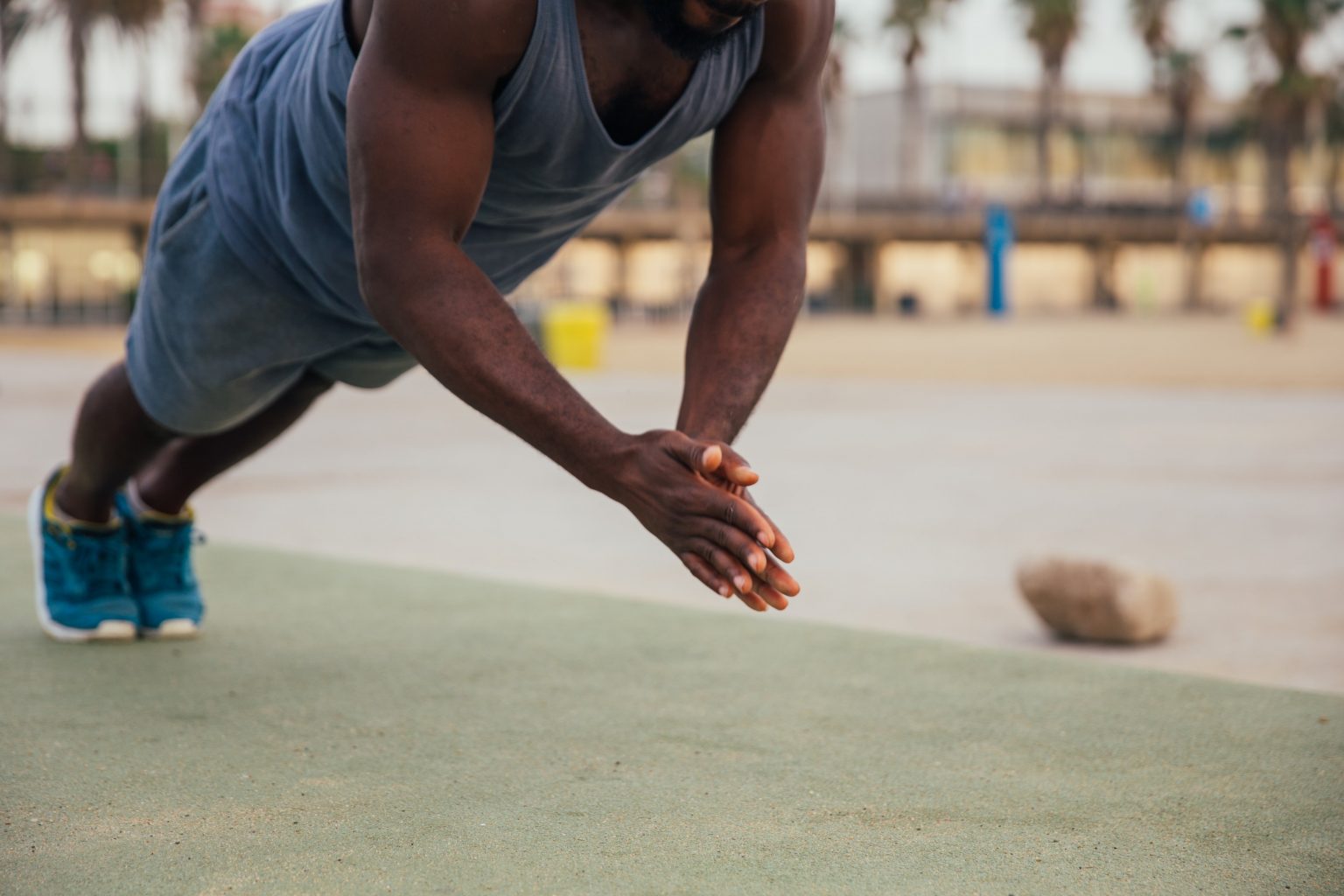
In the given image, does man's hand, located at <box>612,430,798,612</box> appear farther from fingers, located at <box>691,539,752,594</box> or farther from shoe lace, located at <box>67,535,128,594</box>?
shoe lace, located at <box>67,535,128,594</box>

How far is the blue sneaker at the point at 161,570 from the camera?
3.32 metres

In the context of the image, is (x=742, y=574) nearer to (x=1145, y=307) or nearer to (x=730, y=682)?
(x=730, y=682)

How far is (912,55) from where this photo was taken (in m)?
58.9

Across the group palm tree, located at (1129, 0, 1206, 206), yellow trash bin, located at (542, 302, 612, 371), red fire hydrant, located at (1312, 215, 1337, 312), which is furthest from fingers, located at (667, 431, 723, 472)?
palm tree, located at (1129, 0, 1206, 206)

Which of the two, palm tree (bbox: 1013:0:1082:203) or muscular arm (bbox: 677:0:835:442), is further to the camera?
palm tree (bbox: 1013:0:1082:203)

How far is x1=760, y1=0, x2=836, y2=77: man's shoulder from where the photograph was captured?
89.9 inches

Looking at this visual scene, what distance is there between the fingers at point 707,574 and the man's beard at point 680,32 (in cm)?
76

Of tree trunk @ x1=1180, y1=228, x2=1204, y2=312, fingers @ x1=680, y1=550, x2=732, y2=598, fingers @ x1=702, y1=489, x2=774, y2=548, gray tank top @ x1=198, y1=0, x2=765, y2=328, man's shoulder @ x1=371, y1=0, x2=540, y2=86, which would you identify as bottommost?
tree trunk @ x1=1180, y1=228, x2=1204, y2=312

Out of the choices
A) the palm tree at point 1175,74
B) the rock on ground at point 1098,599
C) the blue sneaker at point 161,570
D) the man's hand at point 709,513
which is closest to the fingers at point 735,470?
the man's hand at point 709,513

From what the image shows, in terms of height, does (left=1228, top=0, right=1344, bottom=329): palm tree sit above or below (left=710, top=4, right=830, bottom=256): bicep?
above

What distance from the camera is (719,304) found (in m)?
2.32

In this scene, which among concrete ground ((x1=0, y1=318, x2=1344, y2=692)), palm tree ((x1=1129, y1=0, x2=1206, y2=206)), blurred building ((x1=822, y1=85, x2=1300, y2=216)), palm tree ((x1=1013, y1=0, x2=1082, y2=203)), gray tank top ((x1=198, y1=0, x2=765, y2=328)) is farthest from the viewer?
palm tree ((x1=1129, y1=0, x2=1206, y2=206))

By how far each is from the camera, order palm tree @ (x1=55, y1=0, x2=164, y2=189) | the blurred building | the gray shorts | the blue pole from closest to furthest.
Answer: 1. the gray shorts
2. palm tree @ (x1=55, y1=0, x2=164, y2=189)
3. the blue pole
4. the blurred building

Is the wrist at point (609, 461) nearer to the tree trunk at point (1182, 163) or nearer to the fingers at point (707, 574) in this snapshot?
the fingers at point (707, 574)
